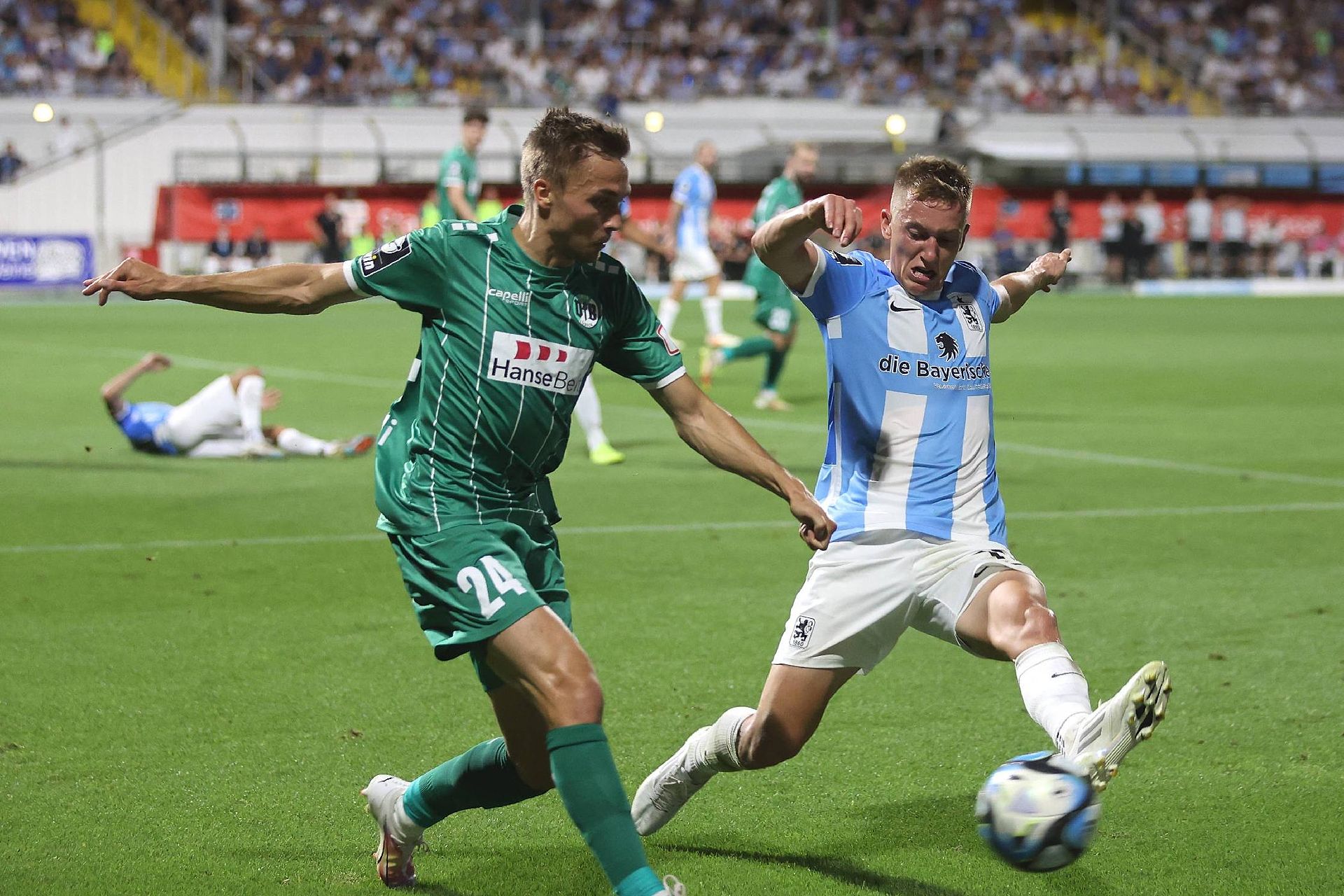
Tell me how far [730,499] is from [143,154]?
3077 centimetres

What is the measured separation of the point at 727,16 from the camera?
4769 centimetres

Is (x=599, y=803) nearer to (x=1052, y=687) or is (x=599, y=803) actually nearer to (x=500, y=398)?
(x=500, y=398)

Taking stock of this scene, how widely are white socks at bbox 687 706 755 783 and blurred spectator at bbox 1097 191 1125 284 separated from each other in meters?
38.2

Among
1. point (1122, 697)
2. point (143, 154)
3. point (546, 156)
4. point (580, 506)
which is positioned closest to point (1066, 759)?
point (1122, 697)

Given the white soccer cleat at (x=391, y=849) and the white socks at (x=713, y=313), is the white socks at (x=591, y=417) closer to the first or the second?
the white soccer cleat at (x=391, y=849)

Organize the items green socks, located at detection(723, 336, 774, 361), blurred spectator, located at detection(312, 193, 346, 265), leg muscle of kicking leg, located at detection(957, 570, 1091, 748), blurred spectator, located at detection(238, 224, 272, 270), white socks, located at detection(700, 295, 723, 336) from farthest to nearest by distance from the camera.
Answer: blurred spectator, located at detection(238, 224, 272, 270) → blurred spectator, located at detection(312, 193, 346, 265) → white socks, located at detection(700, 295, 723, 336) → green socks, located at detection(723, 336, 774, 361) → leg muscle of kicking leg, located at detection(957, 570, 1091, 748)

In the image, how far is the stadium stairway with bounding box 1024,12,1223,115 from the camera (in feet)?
157

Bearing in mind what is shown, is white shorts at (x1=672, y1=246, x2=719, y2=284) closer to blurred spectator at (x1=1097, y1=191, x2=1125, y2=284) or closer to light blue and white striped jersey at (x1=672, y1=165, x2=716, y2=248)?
light blue and white striped jersey at (x1=672, y1=165, x2=716, y2=248)

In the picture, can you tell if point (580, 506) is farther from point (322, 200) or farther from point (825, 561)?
point (322, 200)

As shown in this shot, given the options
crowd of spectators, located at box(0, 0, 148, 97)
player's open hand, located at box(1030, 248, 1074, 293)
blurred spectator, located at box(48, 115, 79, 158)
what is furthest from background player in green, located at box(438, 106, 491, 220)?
crowd of spectators, located at box(0, 0, 148, 97)

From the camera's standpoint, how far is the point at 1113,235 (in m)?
41.4

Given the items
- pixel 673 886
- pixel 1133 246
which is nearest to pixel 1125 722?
pixel 673 886

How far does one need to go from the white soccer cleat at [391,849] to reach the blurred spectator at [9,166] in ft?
117

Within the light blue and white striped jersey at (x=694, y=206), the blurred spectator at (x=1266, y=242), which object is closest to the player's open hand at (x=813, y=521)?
the light blue and white striped jersey at (x=694, y=206)
